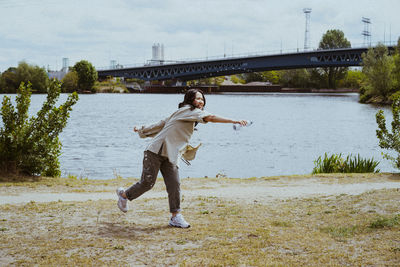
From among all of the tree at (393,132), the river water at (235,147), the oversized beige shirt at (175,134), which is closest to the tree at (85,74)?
the river water at (235,147)

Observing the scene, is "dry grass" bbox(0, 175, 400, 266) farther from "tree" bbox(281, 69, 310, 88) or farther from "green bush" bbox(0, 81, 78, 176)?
"tree" bbox(281, 69, 310, 88)

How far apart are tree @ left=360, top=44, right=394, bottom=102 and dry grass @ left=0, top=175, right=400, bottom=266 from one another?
5636 cm

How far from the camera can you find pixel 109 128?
3775 cm

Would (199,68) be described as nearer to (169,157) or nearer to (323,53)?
(323,53)

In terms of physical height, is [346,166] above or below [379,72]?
below

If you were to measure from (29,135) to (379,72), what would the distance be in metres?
56.3

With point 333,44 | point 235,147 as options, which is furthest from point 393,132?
point 333,44

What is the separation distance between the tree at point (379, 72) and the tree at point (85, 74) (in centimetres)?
6347

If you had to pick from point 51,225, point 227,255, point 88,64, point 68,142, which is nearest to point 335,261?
point 227,255

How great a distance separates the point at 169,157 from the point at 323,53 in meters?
81.7

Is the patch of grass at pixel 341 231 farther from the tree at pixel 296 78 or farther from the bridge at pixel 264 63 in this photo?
the tree at pixel 296 78

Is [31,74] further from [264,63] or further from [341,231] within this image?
[341,231]

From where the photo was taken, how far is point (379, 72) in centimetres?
6091

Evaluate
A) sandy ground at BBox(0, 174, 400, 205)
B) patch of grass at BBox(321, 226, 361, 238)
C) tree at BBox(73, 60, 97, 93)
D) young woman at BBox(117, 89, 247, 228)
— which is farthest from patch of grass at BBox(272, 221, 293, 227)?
tree at BBox(73, 60, 97, 93)
